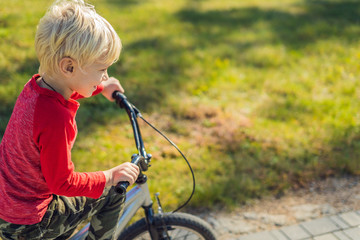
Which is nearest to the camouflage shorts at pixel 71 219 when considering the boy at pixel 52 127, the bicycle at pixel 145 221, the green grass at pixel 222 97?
the boy at pixel 52 127

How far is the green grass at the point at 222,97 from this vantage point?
3.36 metres

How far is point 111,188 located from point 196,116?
2.39 metres

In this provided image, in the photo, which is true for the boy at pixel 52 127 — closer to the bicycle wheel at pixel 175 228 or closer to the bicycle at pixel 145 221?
the bicycle at pixel 145 221

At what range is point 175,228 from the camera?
203 centimetres

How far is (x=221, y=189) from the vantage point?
10.3 feet

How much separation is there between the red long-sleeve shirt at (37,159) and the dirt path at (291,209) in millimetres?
1580

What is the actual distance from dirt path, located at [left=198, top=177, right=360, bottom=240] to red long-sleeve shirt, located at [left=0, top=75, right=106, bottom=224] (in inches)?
62.2

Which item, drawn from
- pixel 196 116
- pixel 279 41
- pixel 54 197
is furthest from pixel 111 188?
pixel 279 41

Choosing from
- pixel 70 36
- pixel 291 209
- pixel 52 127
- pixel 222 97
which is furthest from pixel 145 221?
pixel 222 97

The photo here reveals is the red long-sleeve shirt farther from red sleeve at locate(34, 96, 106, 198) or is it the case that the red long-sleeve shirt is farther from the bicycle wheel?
the bicycle wheel

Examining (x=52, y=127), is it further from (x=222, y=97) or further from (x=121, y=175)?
(x=222, y=97)

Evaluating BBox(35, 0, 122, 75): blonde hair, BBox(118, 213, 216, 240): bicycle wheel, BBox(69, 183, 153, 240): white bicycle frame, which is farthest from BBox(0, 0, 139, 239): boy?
BBox(118, 213, 216, 240): bicycle wheel

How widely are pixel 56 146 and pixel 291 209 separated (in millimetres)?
2239

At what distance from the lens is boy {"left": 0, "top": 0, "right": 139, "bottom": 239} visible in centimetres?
138
